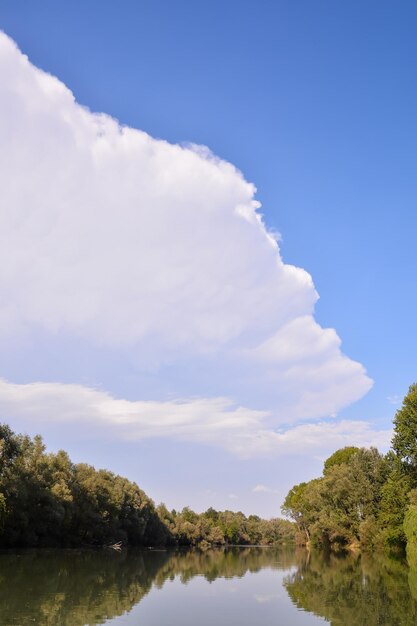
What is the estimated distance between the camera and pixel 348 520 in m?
82.2

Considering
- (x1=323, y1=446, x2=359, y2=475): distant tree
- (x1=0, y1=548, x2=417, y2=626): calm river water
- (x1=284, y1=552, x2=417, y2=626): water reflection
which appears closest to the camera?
(x1=0, y1=548, x2=417, y2=626): calm river water

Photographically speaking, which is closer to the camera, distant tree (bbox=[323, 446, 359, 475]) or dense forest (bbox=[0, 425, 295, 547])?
dense forest (bbox=[0, 425, 295, 547])

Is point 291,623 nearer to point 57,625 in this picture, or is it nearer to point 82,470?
point 57,625

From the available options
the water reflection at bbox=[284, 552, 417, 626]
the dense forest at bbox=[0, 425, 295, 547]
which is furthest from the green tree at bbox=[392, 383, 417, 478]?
the dense forest at bbox=[0, 425, 295, 547]

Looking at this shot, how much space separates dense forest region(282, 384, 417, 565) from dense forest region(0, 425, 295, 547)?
110 ft

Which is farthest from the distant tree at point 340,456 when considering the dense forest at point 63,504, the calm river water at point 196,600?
the calm river water at point 196,600

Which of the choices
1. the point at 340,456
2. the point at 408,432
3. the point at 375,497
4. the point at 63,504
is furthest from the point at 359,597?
the point at 340,456

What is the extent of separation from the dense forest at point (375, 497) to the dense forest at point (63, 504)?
110ft

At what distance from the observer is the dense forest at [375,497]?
191 ft

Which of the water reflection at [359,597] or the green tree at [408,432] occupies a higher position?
the green tree at [408,432]

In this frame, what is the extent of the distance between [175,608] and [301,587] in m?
12.8

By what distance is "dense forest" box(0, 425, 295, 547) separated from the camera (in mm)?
56969

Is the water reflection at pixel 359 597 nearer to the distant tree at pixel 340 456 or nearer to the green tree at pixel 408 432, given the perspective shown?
the green tree at pixel 408 432

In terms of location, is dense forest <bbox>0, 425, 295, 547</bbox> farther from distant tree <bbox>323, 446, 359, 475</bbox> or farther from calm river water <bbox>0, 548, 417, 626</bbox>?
distant tree <bbox>323, 446, 359, 475</bbox>
